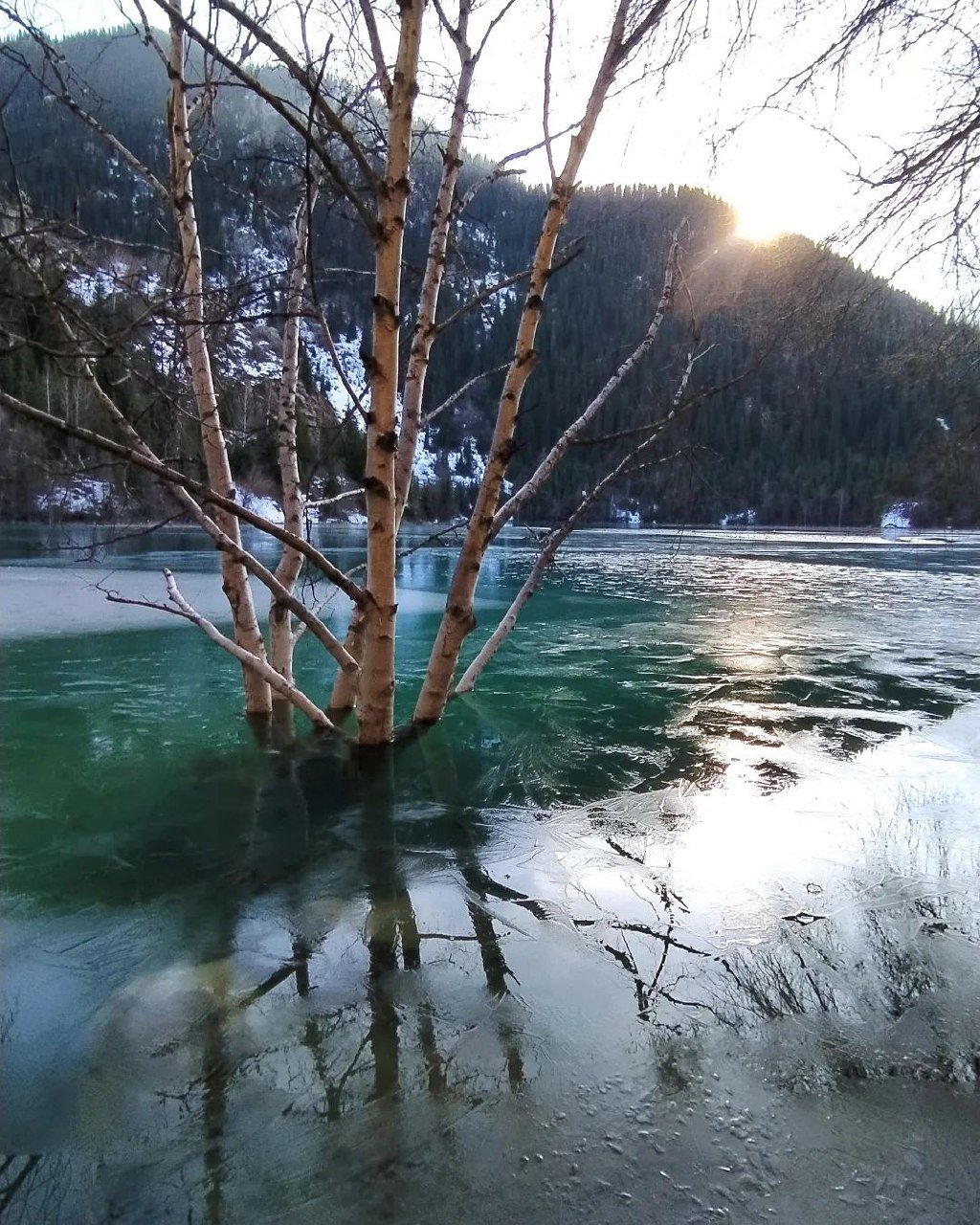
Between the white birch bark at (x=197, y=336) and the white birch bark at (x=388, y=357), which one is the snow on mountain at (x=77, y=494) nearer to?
the white birch bark at (x=197, y=336)

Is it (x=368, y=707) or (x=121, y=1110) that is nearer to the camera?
(x=121, y=1110)

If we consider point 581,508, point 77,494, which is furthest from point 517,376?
point 77,494

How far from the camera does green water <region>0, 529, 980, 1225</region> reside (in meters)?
1.97

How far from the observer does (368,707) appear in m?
5.26

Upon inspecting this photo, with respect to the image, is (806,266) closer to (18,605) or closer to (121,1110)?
(121,1110)

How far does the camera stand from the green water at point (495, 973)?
1.97m

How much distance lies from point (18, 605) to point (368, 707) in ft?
45.6

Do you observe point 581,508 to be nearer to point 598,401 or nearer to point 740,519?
point 598,401

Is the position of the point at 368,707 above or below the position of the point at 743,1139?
above

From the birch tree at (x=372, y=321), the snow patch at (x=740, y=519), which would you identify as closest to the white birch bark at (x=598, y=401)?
the birch tree at (x=372, y=321)

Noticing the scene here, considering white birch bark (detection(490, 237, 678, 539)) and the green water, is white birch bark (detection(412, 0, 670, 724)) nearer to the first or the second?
white birch bark (detection(490, 237, 678, 539))

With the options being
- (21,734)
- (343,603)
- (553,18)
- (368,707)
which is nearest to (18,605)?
(343,603)

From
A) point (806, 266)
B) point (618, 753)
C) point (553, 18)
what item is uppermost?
point (553, 18)

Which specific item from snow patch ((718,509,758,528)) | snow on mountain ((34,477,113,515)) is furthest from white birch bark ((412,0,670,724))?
snow patch ((718,509,758,528))
